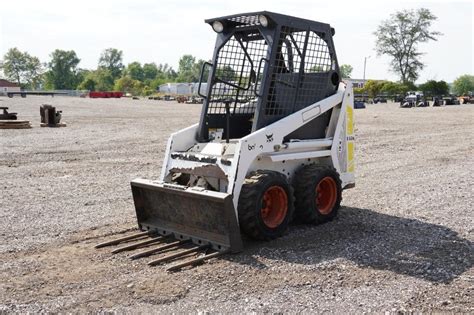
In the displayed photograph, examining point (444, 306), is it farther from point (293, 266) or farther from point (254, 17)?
point (254, 17)

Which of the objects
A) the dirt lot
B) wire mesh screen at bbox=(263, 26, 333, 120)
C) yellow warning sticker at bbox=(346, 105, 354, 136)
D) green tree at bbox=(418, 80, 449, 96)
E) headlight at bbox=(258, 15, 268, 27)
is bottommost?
the dirt lot

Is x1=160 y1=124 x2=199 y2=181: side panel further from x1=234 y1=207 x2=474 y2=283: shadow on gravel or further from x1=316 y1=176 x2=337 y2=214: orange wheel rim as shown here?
x1=316 y1=176 x2=337 y2=214: orange wheel rim

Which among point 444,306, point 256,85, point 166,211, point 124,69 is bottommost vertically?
point 444,306

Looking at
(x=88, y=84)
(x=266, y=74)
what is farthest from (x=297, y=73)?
(x=88, y=84)

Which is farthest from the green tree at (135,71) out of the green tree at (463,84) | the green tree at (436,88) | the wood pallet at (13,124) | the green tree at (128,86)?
the wood pallet at (13,124)

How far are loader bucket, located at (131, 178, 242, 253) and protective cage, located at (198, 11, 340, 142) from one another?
1038 mm

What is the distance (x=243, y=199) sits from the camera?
620 centimetres

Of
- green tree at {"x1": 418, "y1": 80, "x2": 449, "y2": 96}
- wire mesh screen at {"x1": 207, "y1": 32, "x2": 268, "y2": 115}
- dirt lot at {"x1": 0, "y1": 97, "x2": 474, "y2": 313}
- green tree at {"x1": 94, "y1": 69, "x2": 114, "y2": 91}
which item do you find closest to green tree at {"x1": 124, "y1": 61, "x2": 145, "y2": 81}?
green tree at {"x1": 94, "y1": 69, "x2": 114, "y2": 91}

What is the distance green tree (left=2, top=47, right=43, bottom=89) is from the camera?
6127 inches

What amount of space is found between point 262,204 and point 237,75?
82.6 inches

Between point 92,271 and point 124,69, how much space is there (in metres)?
180

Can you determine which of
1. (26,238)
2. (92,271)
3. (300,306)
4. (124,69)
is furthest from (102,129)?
(124,69)

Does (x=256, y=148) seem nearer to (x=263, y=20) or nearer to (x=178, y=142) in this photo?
(x=178, y=142)

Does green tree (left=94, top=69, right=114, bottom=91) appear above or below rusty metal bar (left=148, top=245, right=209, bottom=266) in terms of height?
above
